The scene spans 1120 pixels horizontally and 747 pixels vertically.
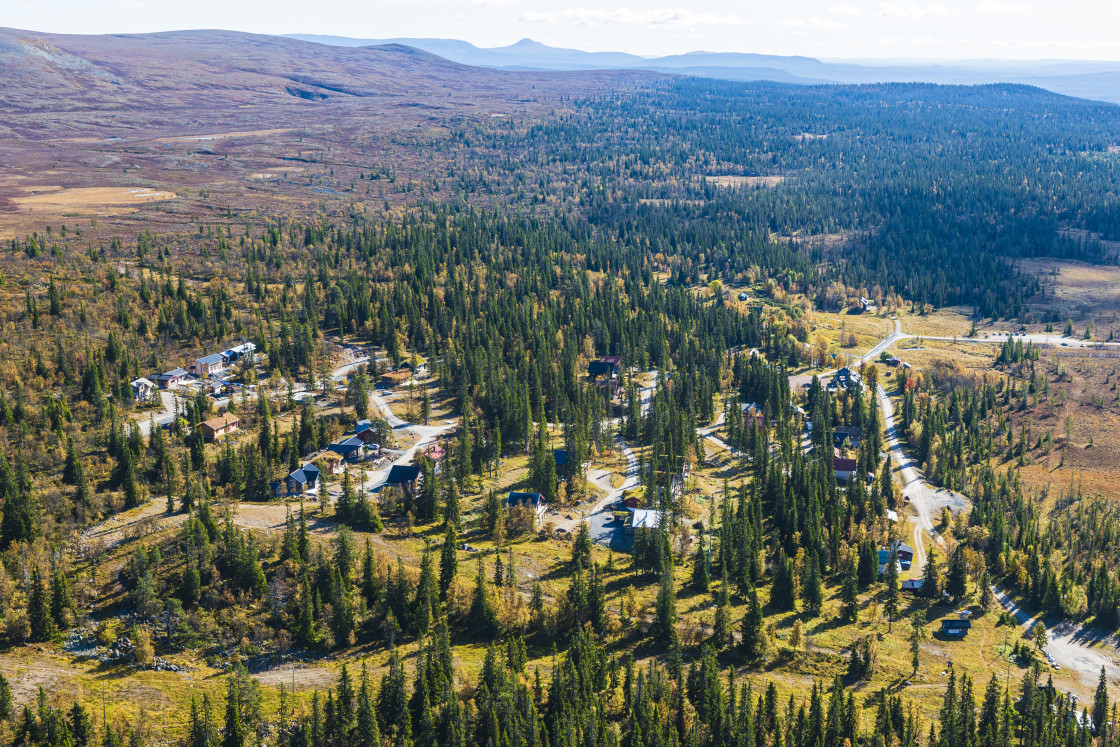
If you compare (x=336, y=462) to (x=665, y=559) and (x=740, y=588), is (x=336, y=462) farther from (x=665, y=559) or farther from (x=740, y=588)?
(x=740, y=588)

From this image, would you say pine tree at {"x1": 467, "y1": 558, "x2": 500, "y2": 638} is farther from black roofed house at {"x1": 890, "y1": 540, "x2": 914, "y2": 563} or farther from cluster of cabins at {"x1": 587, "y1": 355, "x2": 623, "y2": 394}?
cluster of cabins at {"x1": 587, "y1": 355, "x2": 623, "y2": 394}

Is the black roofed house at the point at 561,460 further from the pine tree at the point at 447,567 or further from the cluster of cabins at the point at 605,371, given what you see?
the cluster of cabins at the point at 605,371

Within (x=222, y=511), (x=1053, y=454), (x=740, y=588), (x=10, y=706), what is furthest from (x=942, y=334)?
(x=10, y=706)

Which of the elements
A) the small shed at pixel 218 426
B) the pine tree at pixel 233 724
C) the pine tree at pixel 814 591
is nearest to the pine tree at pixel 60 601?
the pine tree at pixel 233 724

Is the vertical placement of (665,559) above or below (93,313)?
below

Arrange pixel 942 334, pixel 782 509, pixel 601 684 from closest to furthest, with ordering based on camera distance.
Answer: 1. pixel 601 684
2. pixel 782 509
3. pixel 942 334

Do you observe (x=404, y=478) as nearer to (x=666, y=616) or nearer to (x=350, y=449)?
(x=350, y=449)
